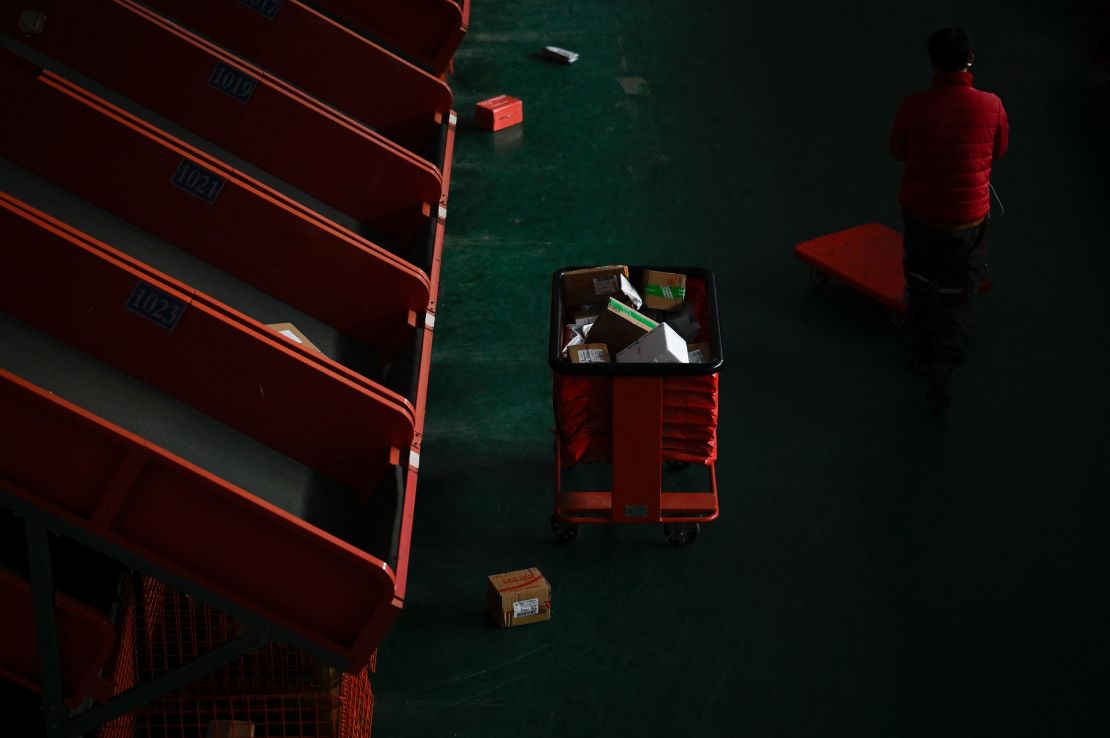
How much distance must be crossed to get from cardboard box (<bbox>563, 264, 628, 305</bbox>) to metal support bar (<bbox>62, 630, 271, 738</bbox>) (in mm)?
2487

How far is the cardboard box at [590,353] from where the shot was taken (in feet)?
17.0

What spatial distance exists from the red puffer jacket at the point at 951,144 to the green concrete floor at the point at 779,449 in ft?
3.28

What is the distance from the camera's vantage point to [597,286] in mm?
5652

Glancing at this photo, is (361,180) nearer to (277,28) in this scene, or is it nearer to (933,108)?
(277,28)

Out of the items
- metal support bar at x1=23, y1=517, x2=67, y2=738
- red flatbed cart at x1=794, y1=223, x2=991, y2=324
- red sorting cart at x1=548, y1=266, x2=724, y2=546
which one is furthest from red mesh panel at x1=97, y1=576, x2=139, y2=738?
red flatbed cart at x1=794, y1=223, x2=991, y2=324

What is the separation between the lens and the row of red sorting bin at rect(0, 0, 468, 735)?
3551mm

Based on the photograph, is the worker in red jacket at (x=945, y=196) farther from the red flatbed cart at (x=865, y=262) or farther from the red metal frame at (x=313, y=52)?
the red metal frame at (x=313, y=52)

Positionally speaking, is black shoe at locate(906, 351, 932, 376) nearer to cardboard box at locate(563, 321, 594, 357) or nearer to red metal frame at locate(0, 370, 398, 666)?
cardboard box at locate(563, 321, 594, 357)

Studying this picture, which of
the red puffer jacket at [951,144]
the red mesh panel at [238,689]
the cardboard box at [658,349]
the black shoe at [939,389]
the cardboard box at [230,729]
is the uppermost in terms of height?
the red puffer jacket at [951,144]

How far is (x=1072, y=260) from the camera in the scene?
7633mm

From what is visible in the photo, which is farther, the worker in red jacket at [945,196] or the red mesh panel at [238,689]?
the worker in red jacket at [945,196]

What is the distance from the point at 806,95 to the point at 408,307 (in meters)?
5.55

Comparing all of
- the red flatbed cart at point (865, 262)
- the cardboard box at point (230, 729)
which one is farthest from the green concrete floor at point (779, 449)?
the cardboard box at point (230, 729)

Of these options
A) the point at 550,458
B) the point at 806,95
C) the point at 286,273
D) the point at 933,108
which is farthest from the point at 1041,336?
the point at 286,273
